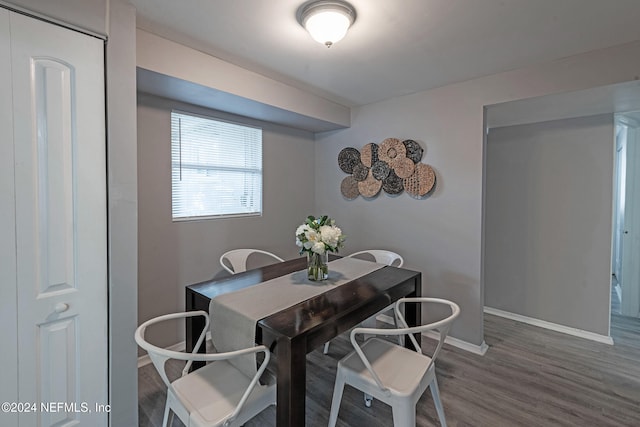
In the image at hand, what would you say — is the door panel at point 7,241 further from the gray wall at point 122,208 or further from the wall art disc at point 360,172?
the wall art disc at point 360,172

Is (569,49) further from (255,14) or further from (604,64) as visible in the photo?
(255,14)

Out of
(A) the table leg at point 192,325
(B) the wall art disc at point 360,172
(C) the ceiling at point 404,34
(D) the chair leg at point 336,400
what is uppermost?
(C) the ceiling at point 404,34

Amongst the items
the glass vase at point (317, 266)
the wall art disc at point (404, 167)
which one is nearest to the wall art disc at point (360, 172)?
the wall art disc at point (404, 167)

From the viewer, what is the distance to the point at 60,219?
4.66 feet

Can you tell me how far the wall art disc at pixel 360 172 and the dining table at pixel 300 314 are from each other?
1.30 meters

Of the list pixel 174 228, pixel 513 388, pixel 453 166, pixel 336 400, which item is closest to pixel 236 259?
pixel 174 228

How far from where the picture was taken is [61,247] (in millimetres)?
1428

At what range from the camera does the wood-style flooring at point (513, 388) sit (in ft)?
6.09

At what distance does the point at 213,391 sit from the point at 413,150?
2.60 m

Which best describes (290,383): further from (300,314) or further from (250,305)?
(250,305)

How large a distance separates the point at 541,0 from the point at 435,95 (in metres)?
1.30

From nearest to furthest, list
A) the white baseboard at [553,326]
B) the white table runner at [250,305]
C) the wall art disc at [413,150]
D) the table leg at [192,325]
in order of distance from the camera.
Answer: the white table runner at [250,305]
the table leg at [192,325]
the white baseboard at [553,326]
the wall art disc at [413,150]

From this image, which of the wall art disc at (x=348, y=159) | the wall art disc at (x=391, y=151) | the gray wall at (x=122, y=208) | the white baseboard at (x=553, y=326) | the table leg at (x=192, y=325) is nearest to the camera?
the gray wall at (x=122, y=208)

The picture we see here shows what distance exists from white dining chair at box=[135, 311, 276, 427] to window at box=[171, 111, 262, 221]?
155 cm
